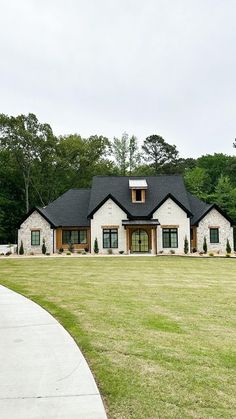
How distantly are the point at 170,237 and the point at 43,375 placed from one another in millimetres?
30010

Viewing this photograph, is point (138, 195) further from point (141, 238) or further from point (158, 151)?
point (158, 151)

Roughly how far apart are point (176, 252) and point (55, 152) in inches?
1035

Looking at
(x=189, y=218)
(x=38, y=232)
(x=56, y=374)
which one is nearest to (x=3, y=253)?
(x=38, y=232)

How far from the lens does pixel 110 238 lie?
34.4 m

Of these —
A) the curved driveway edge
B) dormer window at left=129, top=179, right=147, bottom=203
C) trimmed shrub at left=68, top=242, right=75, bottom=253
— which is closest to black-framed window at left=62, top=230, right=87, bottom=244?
trimmed shrub at left=68, top=242, right=75, bottom=253

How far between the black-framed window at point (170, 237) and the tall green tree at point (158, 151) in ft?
141

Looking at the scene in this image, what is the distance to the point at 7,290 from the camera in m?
12.7

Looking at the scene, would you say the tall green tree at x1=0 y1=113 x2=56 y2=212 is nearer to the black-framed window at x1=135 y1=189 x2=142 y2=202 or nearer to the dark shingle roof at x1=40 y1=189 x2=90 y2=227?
the dark shingle roof at x1=40 y1=189 x2=90 y2=227

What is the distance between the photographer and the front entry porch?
33.8 m

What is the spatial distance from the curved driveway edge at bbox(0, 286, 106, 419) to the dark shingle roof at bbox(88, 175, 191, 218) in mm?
27097

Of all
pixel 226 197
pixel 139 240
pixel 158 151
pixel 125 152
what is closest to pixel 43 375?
pixel 139 240

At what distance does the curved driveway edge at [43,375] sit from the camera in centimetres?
416

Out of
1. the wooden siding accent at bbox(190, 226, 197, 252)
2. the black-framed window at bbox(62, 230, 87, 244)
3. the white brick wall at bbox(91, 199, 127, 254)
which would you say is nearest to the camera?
the white brick wall at bbox(91, 199, 127, 254)

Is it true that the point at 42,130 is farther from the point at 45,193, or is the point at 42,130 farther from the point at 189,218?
the point at 189,218
